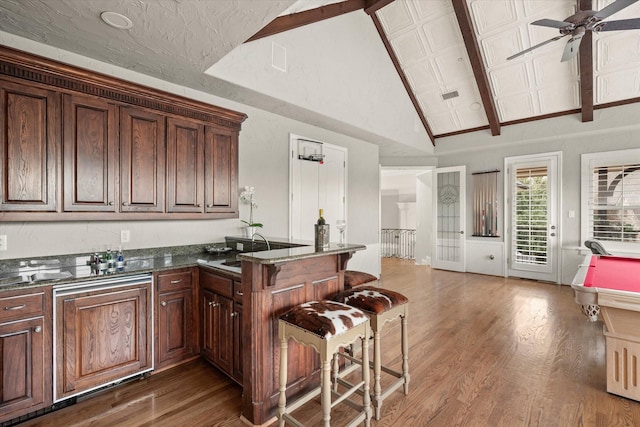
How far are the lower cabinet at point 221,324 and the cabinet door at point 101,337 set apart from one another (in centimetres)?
42

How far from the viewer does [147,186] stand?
277 cm

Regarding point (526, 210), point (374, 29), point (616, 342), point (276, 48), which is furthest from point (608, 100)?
point (276, 48)

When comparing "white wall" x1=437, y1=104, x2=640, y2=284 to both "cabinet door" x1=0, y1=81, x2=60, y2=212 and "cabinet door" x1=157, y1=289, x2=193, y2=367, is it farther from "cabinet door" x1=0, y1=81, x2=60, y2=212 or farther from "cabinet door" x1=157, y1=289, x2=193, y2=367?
"cabinet door" x1=0, y1=81, x2=60, y2=212

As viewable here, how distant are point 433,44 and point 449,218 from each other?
374 cm

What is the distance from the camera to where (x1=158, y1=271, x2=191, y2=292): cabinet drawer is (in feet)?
8.25

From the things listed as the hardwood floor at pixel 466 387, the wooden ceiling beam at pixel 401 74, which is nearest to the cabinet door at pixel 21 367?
the hardwood floor at pixel 466 387

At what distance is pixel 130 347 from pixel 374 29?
5.33 m

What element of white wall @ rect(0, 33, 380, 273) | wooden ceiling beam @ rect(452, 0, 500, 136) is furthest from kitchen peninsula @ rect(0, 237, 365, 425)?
wooden ceiling beam @ rect(452, 0, 500, 136)

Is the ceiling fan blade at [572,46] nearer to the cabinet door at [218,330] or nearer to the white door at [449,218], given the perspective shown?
the white door at [449,218]

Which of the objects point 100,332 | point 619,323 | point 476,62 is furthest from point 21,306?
point 476,62

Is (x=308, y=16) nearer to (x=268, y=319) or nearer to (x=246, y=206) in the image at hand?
(x=246, y=206)

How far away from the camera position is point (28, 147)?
7.18ft

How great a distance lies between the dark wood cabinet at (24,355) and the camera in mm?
1844

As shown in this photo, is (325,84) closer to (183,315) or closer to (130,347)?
(183,315)
